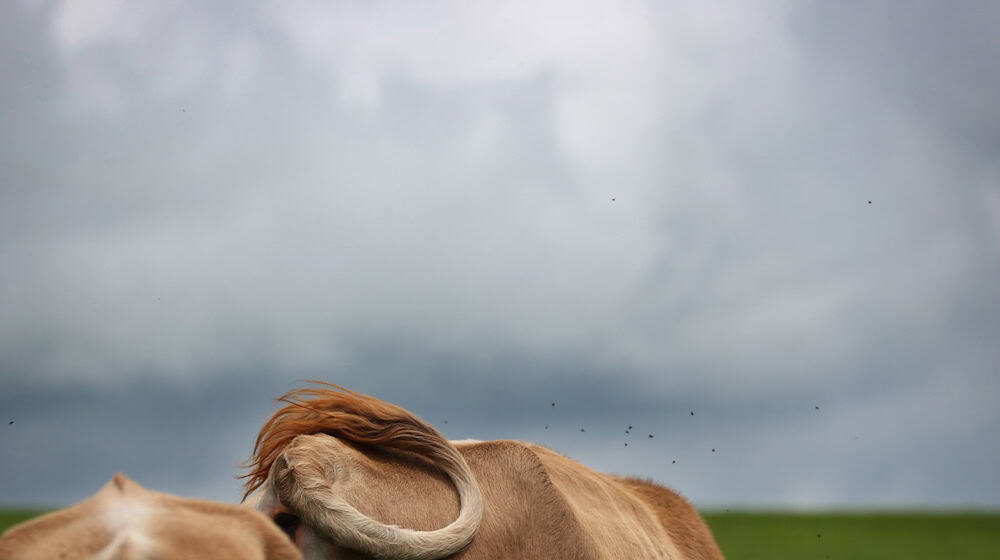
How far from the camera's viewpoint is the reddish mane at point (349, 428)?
14.9 feet

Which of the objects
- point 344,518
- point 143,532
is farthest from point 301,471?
point 143,532

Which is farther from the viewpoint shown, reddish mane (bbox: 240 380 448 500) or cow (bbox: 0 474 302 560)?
reddish mane (bbox: 240 380 448 500)

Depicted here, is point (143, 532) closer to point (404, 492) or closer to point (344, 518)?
point (344, 518)

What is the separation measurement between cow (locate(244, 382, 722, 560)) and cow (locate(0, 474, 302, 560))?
114 cm

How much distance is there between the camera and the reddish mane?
4.53 meters

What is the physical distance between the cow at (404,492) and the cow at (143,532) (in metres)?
1.14

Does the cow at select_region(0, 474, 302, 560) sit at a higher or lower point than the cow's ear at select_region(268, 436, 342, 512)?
lower

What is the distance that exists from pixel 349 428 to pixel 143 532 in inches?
76.7

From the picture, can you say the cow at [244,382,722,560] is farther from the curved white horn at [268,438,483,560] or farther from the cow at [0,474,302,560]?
the cow at [0,474,302,560]

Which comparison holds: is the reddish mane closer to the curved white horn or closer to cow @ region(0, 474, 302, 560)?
the curved white horn

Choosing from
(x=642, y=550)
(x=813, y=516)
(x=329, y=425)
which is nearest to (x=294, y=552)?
(x=329, y=425)

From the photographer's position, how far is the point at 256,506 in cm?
420

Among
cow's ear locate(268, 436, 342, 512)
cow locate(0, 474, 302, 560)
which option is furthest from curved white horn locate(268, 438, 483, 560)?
cow locate(0, 474, 302, 560)

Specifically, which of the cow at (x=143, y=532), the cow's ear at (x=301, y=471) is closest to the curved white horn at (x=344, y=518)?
the cow's ear at (x=301, y=471)
